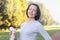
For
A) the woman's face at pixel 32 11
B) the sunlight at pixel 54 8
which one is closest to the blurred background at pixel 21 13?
the sunlight at pixel 54 8

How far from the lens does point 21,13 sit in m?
3.34

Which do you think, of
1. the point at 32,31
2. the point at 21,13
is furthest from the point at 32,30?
the point at 21,13

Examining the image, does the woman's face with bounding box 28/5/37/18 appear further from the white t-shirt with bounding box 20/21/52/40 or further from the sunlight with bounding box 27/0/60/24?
the sunlight with bounding box 27/0/60/24

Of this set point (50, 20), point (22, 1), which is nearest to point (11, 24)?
point (22, 1)

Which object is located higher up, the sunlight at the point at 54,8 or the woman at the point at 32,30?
the woman at the point at 32,30

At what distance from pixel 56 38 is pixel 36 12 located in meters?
1.92

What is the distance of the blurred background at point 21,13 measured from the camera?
330 cm

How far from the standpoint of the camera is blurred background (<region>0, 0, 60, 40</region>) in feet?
10.8

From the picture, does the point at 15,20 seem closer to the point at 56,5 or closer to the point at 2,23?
the point at 2,23

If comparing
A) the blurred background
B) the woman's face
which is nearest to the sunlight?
the blurred background

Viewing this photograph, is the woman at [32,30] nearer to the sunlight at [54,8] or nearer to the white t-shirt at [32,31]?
the white t-shirt at [32,31]

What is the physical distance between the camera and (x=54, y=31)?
335cm

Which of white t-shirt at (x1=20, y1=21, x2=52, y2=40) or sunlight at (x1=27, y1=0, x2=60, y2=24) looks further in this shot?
sunlight at (x1=27, y1=0, x2=60, y2=24)

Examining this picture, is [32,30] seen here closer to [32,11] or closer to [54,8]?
[32,11]
